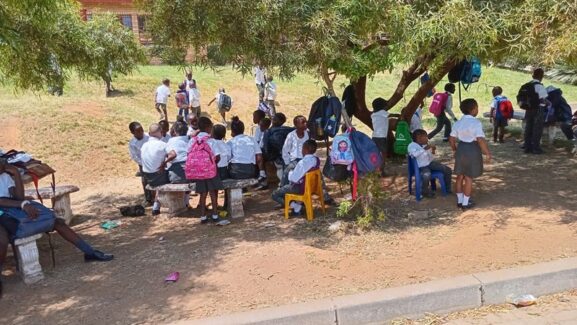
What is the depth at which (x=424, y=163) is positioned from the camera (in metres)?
7.25

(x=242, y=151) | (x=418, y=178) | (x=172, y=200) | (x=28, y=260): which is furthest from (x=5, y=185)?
(x=418, y=178)

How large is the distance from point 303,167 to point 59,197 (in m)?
3.63

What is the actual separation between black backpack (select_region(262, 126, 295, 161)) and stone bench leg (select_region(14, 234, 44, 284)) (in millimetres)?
4056

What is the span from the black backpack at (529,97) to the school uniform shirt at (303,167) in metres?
4.93

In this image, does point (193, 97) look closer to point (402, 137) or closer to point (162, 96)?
point (162, 96)

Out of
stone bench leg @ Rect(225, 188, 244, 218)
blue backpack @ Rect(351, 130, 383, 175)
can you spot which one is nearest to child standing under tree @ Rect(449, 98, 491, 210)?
blue backpack @ Rect(351, 130, 383, 175)

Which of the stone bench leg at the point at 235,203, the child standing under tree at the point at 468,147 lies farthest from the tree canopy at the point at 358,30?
the stone bench leg at the point at 235,203

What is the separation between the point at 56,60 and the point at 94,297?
381 cm

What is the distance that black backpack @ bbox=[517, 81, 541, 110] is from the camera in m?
9.45

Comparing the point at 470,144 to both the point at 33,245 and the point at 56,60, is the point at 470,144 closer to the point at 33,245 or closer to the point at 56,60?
the point at 33,245

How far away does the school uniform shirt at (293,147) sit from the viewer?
24.1 feet

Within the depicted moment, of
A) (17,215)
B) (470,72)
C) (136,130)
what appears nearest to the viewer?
(17,215)

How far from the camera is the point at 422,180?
23.8ft

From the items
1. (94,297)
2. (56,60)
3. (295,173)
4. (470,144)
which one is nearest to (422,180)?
(470,144)
